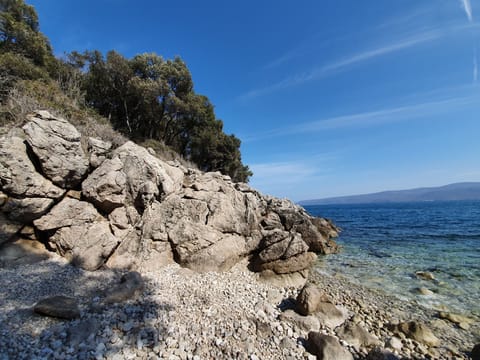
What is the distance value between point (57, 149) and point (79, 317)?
683cm

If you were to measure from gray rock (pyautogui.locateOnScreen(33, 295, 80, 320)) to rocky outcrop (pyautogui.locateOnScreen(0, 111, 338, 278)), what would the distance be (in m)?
2.68

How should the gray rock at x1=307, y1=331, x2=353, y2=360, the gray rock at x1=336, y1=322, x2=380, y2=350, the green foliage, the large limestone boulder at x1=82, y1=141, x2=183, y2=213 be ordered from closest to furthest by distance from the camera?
the gray rock at x1=307, y1=331, x2=353, y2=360 < the gray rock at x1=336, y1=322, x2=380, y2=350 < the large limestone boulder at x1=82, y1=141, x2=183, y2=213 < the green foliage

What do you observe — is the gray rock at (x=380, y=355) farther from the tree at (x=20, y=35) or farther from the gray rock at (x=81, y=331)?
the tree at (x=20, y=35)

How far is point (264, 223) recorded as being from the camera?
13.4 meters

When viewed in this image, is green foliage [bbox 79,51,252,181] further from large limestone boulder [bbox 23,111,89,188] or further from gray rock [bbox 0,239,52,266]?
gray rock [bbox 0,239,52,266]

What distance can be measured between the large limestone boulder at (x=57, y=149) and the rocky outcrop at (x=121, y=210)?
31 millimetres

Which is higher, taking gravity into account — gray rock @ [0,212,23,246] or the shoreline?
gray rock @ [0,212,23,246]

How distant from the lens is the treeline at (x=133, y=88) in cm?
1541

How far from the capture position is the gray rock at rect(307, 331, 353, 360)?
4.90 metres

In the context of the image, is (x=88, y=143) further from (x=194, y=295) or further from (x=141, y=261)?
(x=194, y=295)

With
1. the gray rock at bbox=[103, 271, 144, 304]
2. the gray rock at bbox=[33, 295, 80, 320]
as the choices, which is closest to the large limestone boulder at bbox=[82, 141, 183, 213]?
the gray rock at bbox=[103, 271, 144, 304]

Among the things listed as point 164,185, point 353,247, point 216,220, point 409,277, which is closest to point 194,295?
point 216,220

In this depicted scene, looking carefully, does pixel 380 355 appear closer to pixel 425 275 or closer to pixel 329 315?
pixel 329 315

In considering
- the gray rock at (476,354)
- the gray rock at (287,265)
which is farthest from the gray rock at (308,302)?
the gray rock at (476,354)
